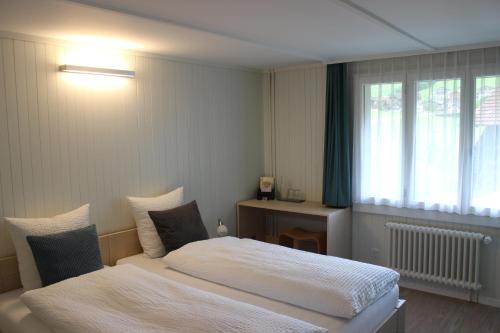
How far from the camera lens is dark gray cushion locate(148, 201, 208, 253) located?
11.4 feet

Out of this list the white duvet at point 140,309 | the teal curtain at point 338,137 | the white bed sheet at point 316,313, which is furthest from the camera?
the teal curtain at point 338,137

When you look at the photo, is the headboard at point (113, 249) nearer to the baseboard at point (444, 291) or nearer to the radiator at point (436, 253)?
the radiator at point (436, 253)

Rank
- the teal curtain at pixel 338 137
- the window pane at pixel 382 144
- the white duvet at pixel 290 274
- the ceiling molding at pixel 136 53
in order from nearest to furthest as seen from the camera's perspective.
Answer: the white duvet at pixel 290 274, the ceiling molding at pixel 136 53, the window pane at pixel 382 144, the teal curtain at pixel 338 137

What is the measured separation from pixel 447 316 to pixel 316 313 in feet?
5.71

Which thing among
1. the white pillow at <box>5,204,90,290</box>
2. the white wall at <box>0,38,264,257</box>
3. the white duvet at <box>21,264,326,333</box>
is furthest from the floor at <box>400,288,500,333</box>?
the white pillow at <box>5,204,90,290</box>

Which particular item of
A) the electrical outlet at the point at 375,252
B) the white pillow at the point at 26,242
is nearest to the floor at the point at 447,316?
the electrical outlet at the point at 375,252

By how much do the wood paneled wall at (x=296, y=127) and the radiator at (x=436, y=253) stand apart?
3.39ft

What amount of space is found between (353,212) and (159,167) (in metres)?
2.17

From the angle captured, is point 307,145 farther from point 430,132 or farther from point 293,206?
point 430,132

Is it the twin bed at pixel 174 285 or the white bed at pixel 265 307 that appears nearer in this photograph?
the twin bed at pixel 174 285

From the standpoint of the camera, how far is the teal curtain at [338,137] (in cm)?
431

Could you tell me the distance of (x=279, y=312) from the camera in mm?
2475

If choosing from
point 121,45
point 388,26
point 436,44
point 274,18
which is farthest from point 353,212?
point 121,45

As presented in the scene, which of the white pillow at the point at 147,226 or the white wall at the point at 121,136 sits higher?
the white wall at the point at 121,136
